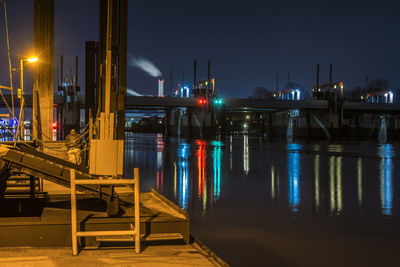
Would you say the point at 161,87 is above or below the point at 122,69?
above

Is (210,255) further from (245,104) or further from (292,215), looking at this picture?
(245,104)

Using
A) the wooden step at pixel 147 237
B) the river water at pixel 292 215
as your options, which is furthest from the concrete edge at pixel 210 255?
the river water at pixel 292 215

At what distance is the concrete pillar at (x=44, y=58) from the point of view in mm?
18422

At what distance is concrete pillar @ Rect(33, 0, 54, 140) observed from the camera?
1842 centimetres

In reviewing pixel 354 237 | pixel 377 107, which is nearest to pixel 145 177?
pixel 354 237

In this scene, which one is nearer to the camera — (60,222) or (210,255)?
(210,255)

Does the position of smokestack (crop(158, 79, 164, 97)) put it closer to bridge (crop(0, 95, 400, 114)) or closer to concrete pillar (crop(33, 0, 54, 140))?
bridge (crop(0, 95, 400, 114))

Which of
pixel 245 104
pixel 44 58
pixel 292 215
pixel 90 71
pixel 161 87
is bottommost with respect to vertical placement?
pixel 292 215

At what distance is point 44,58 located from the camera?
18953mm

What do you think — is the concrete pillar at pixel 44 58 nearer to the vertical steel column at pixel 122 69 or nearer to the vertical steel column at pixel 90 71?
the vertical steel column at pixel 90 71

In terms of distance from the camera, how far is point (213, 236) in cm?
969

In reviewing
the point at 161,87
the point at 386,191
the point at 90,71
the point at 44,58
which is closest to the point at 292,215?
the point at 386,191

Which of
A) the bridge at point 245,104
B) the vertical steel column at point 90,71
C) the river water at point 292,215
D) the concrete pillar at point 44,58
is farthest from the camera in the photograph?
the bridge at point 245,104

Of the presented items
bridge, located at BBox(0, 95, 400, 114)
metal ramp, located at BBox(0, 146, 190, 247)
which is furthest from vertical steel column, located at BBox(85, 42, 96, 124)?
bridge, located at BBox(0, 95, 400, 114)
